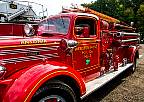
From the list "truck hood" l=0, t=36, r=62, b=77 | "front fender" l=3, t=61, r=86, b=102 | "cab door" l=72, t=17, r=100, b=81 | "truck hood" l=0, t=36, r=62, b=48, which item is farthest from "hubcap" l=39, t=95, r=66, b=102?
"cab door" l=72, t=17, r=100, b=81

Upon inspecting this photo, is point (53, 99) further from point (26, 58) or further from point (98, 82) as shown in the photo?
point (98, 82)

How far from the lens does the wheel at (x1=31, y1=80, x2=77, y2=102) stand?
163 inches

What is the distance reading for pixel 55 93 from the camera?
4395 millimetres

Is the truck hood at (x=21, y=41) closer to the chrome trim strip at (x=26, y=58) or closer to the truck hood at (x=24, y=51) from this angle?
the truck hood at (x=24, y=51)

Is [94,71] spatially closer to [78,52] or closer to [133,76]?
[78,52]

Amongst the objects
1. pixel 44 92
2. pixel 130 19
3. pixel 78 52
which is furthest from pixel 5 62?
pixel 130 19

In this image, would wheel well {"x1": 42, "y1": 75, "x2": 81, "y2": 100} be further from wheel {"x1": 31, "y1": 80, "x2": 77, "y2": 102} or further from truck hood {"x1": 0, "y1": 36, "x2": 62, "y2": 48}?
truck hood {"x1": 0, "y1": 36, "x2": 62, "y2": 48}

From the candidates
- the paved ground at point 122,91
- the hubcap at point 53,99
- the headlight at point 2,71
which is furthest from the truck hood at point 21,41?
the paved ground at point 122,91

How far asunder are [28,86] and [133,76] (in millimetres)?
5780

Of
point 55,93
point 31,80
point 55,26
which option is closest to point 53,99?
point 55,93

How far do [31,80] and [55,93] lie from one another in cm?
54

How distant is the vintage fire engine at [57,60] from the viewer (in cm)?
408

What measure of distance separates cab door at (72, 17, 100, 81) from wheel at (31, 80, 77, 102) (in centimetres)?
112

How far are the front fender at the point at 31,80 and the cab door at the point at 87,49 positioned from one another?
115 centimetres
